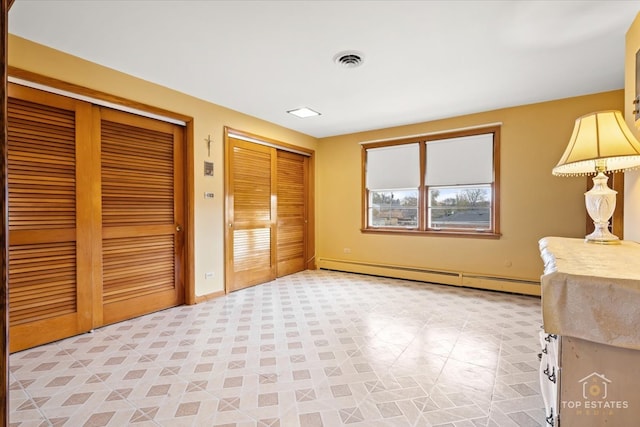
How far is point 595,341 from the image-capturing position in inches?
40.8

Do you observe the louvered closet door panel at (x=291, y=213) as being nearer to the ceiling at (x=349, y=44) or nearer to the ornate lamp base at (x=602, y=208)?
the ceiling at (x=349, y=44)

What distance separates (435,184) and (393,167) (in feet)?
2.53

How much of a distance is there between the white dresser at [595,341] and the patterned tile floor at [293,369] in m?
0.74

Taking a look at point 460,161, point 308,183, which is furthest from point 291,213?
point 460,161

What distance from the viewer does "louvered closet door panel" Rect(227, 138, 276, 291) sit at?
4332mm

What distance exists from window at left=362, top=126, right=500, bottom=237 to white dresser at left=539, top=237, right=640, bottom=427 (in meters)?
3.53

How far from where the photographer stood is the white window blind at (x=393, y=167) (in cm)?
496

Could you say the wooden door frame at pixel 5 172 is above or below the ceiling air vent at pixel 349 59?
below

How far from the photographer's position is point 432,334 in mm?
2824

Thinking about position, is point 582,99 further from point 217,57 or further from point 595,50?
point 217,57

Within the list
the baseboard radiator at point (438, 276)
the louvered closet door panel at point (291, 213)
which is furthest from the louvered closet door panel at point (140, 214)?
the baseboard radiator at point (438, 276)

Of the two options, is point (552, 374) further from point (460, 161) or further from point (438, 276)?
point (460, 161)

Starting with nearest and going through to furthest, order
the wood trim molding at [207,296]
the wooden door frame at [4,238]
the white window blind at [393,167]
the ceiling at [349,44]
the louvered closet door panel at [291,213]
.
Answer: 1. the wooden door frame at [4,238]
2. the ceiling at [349,44]
3. the wood trim molding at [207,296]
4. the white window blind at [393,167]
5. the louvered closet door panel at [291,213]

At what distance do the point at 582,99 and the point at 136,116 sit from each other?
526 centimetres
